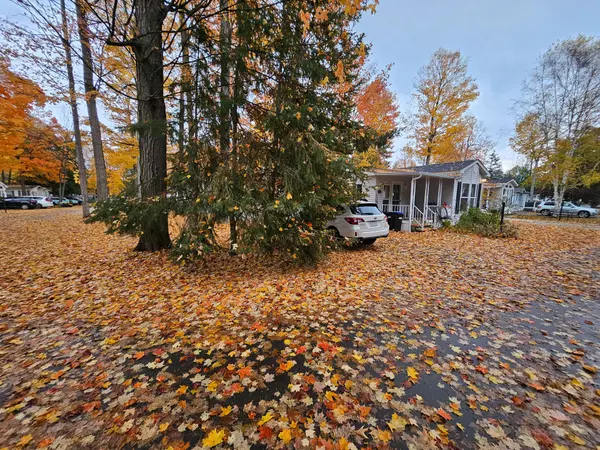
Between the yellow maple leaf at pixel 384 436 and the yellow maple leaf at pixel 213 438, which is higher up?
the yellow maple leaf at pixel 384 436

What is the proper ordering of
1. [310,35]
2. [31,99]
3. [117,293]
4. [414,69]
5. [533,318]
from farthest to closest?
1. [414,69]
2. [31,99]
3. [310,35]
4. [117,293]
5. [533,318]

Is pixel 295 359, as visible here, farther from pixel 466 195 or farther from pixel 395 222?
pixel 466 195

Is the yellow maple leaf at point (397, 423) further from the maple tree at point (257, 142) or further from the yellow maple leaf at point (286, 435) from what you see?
the maple tree at point (257, 142)

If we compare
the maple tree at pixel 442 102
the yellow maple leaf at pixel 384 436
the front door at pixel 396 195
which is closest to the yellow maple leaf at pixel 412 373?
the yellow maple leaf at pixel 384 436

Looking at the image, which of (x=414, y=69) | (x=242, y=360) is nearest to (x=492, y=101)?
(x=414, y=69)

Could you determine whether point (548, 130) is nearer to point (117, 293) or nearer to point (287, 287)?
point (287, 287)

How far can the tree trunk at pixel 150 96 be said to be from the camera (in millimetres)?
5371

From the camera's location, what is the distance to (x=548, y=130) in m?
17.4

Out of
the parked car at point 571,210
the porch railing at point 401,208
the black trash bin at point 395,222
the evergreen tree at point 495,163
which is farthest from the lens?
the evergreen tree at point 495,163

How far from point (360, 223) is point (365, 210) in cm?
→ 51

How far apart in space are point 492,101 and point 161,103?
989 inches

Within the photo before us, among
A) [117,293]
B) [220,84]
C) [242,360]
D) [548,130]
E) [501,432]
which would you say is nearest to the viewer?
[501,432]

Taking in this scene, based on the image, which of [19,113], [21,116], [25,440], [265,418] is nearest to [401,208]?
[265,418]

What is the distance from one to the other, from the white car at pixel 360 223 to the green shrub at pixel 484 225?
613 centimetres
